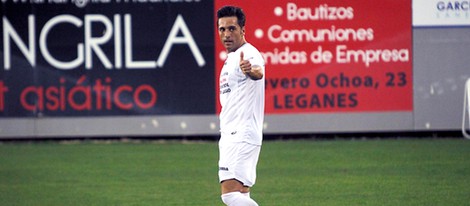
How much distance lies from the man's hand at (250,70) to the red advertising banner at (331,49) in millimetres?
10435

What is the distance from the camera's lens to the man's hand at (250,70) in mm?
7500

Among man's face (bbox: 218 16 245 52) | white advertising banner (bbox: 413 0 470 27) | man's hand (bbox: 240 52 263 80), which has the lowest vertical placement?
man's hand (bbox: 240 52 263 80)

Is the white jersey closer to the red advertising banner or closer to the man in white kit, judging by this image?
the man in white kit

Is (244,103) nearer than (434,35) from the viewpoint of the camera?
Yes

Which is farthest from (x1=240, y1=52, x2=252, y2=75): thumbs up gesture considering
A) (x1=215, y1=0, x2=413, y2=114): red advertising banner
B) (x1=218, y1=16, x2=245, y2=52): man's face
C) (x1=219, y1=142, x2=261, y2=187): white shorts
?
(x1=215, y1=0, x2=413, y2=114): red advertising banner

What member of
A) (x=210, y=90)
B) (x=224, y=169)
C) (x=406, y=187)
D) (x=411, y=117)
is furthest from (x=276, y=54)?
(x=224, y=169)

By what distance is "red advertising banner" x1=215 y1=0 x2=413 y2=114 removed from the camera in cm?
1803

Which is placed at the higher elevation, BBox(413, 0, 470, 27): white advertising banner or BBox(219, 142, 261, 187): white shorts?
BBox(413, 0, 470, 27): white advertising banner

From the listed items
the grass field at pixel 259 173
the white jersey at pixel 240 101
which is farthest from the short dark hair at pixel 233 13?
the grass field at pixel 259 173

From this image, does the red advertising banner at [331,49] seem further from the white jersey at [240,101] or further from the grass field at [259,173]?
the white jersey at [240,101]

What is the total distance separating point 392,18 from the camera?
18.1 m

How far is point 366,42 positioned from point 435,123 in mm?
1753

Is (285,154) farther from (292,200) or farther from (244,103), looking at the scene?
(244,103)

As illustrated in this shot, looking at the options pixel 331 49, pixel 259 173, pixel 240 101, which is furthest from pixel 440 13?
pixel 240 101
